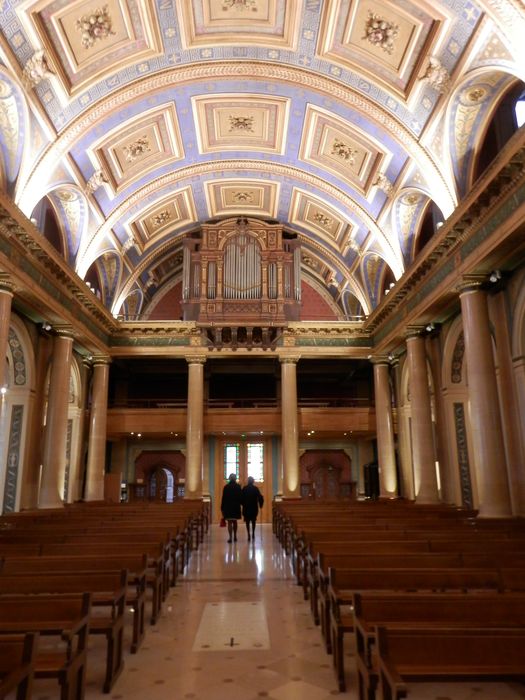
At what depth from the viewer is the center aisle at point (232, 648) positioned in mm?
3662

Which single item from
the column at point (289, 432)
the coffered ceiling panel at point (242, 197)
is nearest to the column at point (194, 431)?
the column at point (289, 432)

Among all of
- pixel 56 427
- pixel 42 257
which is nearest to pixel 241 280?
pixel 42 257

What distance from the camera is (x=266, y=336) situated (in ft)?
59.8

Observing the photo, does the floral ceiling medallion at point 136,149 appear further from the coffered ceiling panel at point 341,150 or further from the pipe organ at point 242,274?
the pipe organ at point 242,274

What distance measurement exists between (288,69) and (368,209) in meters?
4.85

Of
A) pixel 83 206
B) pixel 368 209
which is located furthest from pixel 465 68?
pixel 83 206

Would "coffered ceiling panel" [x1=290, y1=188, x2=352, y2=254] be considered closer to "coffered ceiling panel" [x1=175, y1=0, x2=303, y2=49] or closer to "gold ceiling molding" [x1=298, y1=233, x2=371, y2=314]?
"gold ceiling molding" [x1=298, y1=233, x2=371, y2=314]

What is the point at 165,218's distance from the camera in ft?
60.2

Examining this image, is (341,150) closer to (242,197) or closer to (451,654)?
(242,197)

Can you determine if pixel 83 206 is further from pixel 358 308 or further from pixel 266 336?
pixel 358 308

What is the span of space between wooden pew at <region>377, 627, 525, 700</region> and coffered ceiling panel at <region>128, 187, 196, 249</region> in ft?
52.9

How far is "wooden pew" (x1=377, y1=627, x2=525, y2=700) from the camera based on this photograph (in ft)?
8.09

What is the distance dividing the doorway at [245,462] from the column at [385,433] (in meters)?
4.77

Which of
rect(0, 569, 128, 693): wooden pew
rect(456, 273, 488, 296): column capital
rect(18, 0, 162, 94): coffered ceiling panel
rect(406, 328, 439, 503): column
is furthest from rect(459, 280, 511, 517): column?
rect(18, 0, 162, 94): coffered ceiling panel
